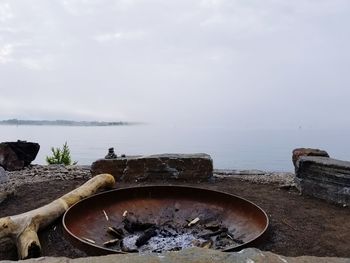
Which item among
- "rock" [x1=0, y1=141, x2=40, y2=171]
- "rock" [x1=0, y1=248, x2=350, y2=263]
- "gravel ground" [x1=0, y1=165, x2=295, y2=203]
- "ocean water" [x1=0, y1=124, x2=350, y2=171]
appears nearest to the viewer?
"rock" [x1=0, y1=248, x2=350, y2=263]

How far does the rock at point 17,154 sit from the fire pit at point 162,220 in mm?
4211

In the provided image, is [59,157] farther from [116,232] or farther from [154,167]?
[116,232]

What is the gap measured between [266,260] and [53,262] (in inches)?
44.2

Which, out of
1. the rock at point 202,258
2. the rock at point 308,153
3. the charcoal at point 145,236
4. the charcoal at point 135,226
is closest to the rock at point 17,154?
the charcoal at point 135,226

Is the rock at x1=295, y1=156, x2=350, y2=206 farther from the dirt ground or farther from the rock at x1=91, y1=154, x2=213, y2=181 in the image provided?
the rock at x1=91, y1=154, x2=213, y2=181

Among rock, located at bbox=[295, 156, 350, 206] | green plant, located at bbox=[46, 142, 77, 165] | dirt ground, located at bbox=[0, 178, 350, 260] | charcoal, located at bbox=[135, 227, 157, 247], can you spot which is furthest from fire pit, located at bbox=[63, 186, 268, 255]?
green plant, located at bbox=[46, 142, 77, 165]

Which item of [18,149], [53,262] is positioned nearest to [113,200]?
[53,262]

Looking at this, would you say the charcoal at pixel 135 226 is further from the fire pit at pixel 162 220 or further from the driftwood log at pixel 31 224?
the driftwood log at pixel 31 224

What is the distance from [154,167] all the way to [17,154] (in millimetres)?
3670

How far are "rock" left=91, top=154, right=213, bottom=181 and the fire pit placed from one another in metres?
1.31

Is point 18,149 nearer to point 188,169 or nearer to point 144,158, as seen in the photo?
point 144,158

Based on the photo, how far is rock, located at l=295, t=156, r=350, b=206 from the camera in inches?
177

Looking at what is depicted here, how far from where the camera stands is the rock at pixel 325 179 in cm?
448

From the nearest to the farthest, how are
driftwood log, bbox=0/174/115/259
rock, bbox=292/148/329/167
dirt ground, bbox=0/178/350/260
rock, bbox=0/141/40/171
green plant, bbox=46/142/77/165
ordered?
driftwood log, bbox=0/174/115/259 → dirt ground, bbox=0/178/350/260 → rock, bbox=292/148/329/167 → rock, bbox=0/141/40/171 → green plant, bbox=46/142/77/165
